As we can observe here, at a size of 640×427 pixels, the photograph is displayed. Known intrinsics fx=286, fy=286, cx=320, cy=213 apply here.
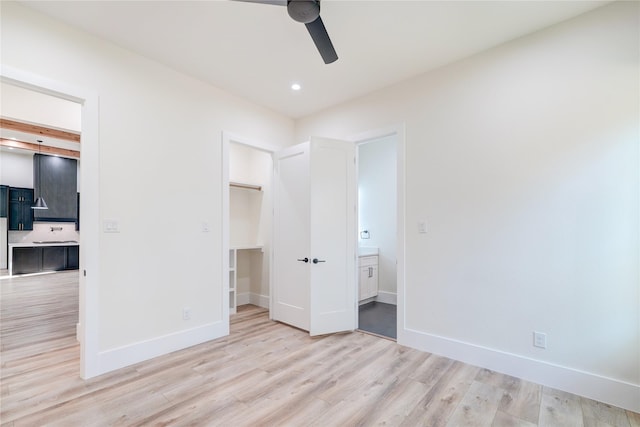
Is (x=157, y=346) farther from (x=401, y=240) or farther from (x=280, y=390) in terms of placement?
(x=401, y=240)

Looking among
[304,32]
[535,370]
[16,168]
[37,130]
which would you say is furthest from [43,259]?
[535,370]

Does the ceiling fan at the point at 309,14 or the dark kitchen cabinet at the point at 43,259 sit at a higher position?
the ceiling fan at the point at 309,14

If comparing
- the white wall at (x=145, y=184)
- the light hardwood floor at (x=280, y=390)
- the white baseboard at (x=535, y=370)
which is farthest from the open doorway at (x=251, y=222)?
the white baseboard at (x=535, y=370)

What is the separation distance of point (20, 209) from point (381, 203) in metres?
9.70

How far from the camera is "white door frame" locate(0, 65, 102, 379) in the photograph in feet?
7.99

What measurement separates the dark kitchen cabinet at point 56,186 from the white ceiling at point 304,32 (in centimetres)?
779

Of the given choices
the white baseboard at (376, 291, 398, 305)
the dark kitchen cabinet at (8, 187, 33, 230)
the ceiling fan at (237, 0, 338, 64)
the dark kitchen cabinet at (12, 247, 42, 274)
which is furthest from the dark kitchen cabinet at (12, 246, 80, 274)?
the ceiling fan at (237, 0, 338, 64)

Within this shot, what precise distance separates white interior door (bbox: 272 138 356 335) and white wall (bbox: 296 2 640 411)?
0.81 meters

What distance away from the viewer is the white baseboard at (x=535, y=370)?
81.5 inches

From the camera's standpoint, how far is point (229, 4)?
2180mm

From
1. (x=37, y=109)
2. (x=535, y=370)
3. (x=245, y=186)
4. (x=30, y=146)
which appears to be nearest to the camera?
(x=535, y=370)

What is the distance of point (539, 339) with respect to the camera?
95.0 inches

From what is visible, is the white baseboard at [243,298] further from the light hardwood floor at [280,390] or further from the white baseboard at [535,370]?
the white baseboard at [535,370]

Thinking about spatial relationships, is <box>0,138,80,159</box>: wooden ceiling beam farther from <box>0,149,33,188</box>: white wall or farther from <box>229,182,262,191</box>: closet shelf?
<box>229,182,262,191</box>: closet shelf
